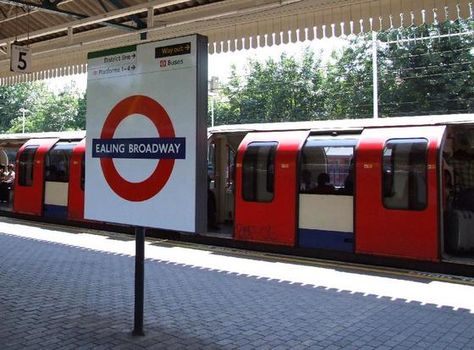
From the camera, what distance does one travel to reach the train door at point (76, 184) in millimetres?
13281

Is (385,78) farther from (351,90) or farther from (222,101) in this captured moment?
(222,101)

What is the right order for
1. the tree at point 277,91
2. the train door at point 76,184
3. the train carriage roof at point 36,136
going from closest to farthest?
the train door at point 76,184, the train carriage roof at point 36,136, the tree at point 277,91

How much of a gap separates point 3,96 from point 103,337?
62.7m

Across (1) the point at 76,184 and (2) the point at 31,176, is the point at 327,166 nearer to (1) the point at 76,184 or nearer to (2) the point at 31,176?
(1) the point at 76,184

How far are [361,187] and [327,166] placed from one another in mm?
874

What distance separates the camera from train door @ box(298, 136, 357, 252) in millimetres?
8945

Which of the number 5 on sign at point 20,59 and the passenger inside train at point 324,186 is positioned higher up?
the number 5 on sign at point 20,59

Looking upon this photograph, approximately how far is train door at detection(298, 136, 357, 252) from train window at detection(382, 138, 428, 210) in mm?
615

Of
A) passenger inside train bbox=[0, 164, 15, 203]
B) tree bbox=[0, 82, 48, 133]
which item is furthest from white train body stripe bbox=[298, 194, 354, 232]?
tree bbox=[0, 82, 48, 133]

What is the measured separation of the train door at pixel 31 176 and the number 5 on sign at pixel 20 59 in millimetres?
4098

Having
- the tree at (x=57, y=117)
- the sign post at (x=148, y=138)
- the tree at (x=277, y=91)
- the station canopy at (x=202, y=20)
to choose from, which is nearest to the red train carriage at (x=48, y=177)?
the station canopy at (x=202, y=20)

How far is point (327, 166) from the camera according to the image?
30.7ft

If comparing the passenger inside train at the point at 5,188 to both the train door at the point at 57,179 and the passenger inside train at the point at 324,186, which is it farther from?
the passenger inside train at the point at 324,186

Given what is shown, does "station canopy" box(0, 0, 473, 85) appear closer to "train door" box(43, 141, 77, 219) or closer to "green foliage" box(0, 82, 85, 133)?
"train door" box(43, 141, 77, 219)
